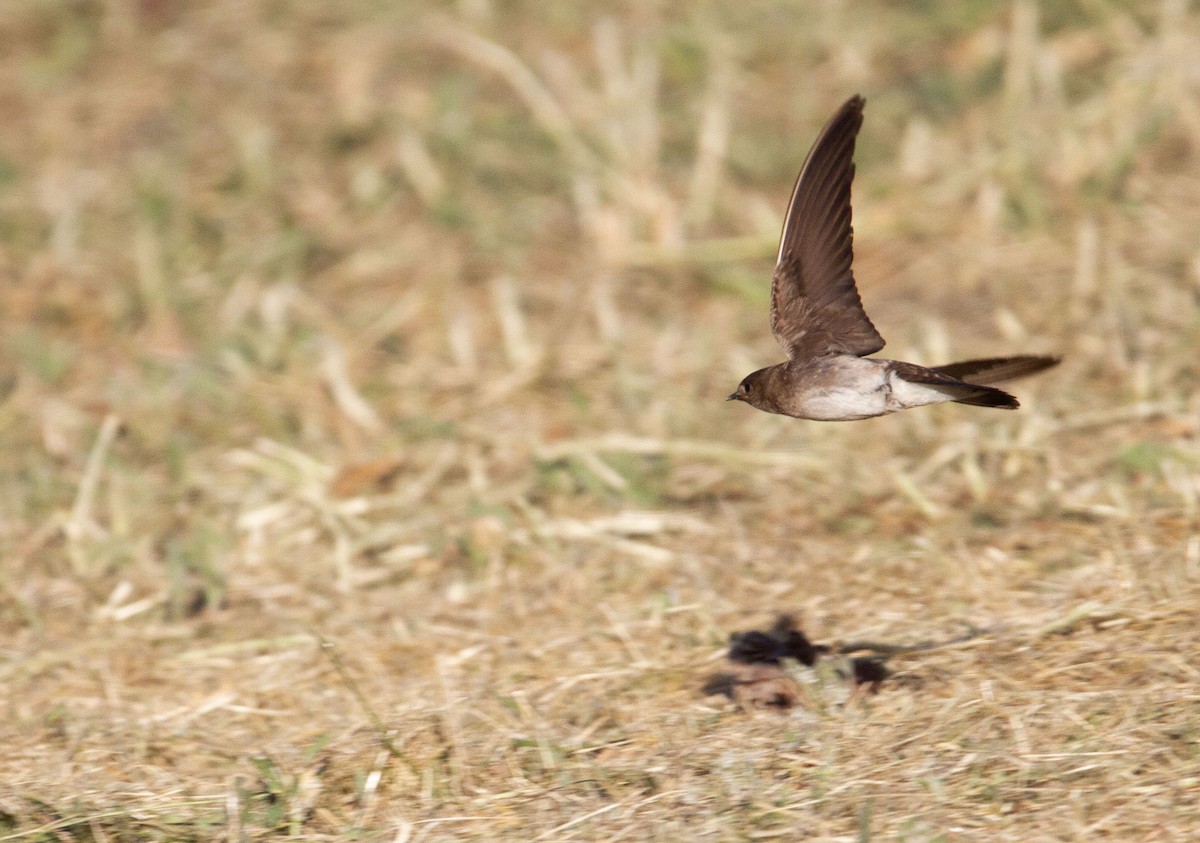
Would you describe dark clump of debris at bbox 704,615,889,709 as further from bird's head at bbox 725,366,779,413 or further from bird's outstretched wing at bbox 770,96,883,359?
bird's outstretched wing at bbox 770,96,883,359

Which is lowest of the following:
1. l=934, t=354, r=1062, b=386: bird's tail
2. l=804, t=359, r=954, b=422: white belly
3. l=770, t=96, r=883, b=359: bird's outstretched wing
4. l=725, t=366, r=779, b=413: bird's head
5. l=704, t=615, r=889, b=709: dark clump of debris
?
l=704, t=615, r=889, b=709: dark clump of debris

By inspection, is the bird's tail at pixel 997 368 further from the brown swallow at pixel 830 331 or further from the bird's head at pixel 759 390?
the bird's head at pixel 759 390

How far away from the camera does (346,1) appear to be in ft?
28.0

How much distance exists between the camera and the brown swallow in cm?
392

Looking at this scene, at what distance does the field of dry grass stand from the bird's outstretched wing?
0.82 metres

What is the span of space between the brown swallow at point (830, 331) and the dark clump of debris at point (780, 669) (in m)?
0.62

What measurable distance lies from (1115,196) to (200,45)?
486 cm

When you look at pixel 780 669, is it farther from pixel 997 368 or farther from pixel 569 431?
pixel 569 431

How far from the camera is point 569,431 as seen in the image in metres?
5.72

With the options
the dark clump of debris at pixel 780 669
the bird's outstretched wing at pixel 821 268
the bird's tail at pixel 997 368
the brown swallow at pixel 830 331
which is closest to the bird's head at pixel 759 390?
the brown swallow at pixel 830 331

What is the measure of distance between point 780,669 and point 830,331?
904 millimetres

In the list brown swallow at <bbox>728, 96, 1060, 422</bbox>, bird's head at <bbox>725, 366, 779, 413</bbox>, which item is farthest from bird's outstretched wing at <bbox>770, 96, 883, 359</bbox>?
bird's head at <bbox>725, 366, 779, 413</bbox>

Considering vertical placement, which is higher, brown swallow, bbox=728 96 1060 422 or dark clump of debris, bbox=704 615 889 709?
brown swallow, bbox=728 96 1060 422

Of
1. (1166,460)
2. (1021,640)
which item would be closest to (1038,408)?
(1166,460)
